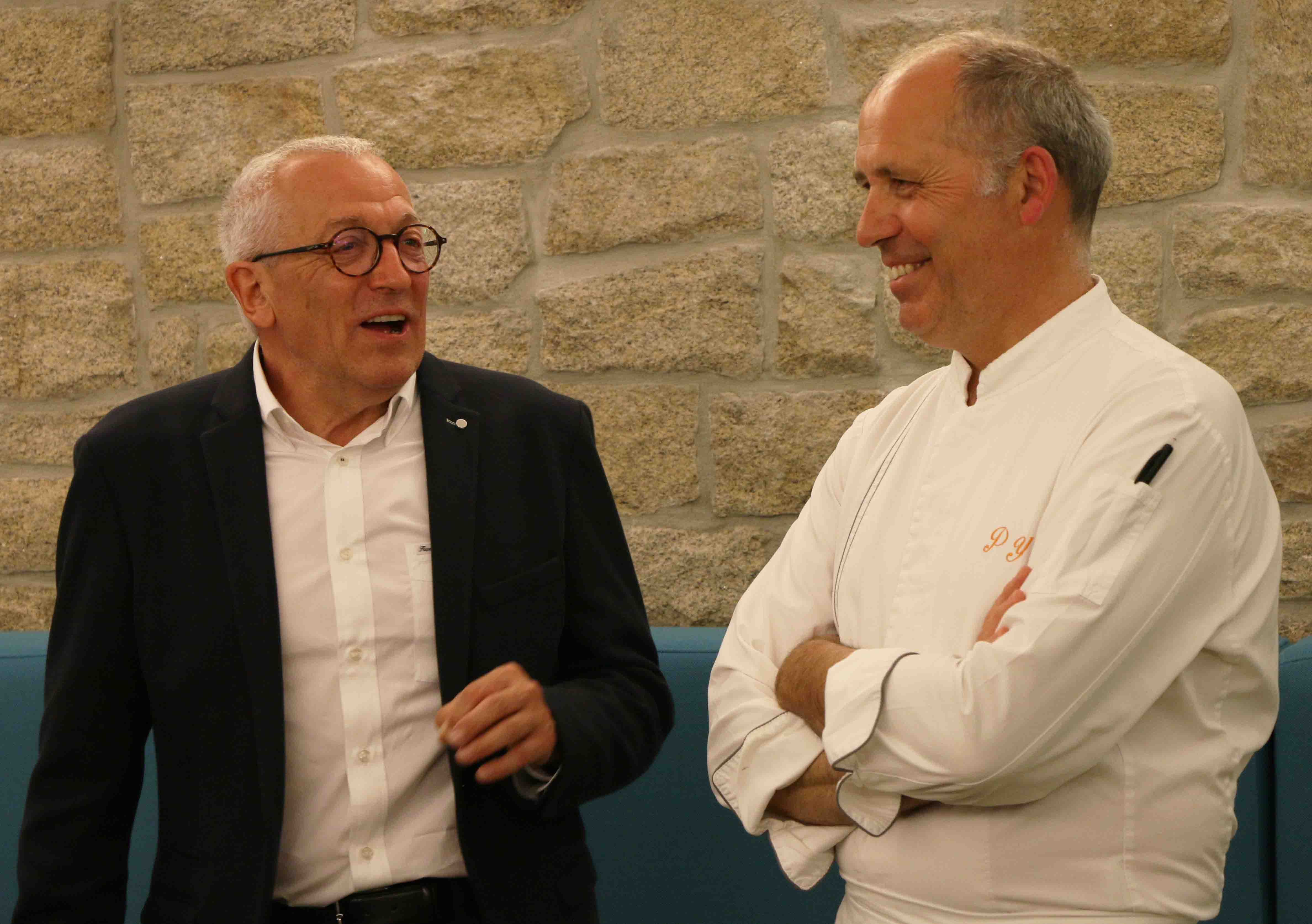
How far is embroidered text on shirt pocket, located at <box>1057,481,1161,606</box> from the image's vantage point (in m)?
A: 1.34

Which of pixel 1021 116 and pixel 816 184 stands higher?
pixel 1021 116

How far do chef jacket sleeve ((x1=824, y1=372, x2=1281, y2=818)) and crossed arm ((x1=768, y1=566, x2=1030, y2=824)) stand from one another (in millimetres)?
115

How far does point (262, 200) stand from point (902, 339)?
121cm

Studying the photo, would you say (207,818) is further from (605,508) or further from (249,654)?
(605,508)

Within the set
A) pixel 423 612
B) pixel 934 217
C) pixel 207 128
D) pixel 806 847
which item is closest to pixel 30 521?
pixel 207 128

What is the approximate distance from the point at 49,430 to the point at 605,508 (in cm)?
155

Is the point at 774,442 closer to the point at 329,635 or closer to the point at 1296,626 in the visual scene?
the point at 1296,626

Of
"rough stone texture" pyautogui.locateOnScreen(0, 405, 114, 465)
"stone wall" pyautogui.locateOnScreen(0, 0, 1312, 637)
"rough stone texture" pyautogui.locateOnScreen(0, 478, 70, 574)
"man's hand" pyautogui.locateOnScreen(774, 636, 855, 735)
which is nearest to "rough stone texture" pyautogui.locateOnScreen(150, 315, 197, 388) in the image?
"stone wall" pyautogui.locateOnScreen(0, 0, 1312, 637)

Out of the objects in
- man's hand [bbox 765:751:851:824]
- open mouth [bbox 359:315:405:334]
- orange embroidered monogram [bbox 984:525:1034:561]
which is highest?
open mouth [bbox 359:315:405:334]

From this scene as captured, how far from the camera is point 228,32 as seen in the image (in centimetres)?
265

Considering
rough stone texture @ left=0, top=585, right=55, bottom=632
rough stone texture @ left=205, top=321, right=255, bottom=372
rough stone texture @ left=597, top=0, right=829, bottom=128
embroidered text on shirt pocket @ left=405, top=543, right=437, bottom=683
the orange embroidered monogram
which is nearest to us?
the orange embroidered monogram

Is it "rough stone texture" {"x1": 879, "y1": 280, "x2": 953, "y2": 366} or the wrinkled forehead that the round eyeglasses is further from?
"rough stone texture" {"x1": 879, "y1": 280, "x2": 953, "y2": 366}

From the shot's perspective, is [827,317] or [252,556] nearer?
[252,556]

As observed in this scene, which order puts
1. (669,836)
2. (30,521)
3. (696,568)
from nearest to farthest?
(669,836), (696,568), (30,521)
